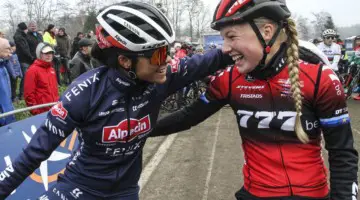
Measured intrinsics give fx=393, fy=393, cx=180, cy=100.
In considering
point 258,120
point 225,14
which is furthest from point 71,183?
point 225,14

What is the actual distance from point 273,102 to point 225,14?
526mm

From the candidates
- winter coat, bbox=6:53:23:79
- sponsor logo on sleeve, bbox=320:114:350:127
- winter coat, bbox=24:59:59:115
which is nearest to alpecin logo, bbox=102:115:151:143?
sponsor logo on sleeve, bbox=320:114:350:127

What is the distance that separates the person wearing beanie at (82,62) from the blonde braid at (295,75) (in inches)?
221

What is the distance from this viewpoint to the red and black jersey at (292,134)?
1.92 meters

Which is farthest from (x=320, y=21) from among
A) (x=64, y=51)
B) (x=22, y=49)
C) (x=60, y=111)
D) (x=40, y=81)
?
(x=60, y=111)

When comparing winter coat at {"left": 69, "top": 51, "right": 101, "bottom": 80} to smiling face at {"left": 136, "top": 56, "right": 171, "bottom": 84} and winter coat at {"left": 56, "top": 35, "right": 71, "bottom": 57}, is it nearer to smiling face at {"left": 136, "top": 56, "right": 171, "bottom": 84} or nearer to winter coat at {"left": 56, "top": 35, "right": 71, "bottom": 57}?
smiling face at {"left": 136, "top": 56, "right": 171, "bottom": 84}

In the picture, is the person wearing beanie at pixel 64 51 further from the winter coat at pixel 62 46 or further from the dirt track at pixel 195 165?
the dirt track at pixel 195 165

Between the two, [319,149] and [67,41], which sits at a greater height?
[319,149]

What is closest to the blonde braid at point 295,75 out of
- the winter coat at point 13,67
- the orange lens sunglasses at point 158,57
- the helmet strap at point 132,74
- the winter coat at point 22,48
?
the orange lens sunglasses at point 158,57

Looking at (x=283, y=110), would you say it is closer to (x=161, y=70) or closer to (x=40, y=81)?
(x=161, y=70)

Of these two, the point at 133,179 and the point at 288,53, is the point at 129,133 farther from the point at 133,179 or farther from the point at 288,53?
the point at 288,53

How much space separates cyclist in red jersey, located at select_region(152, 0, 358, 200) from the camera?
6.33 feet

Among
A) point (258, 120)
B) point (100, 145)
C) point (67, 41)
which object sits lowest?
point (67, 41)

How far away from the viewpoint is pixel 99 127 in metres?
2.22
